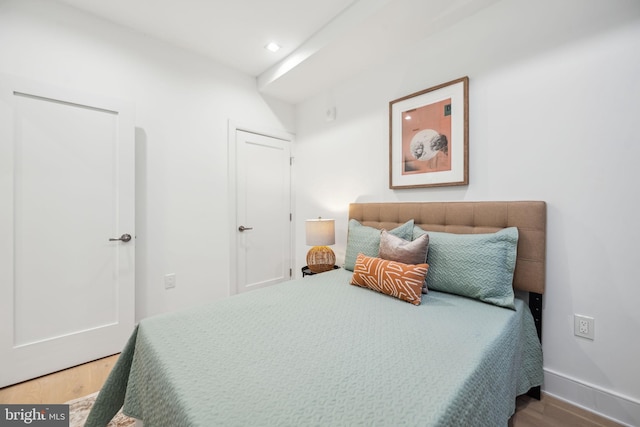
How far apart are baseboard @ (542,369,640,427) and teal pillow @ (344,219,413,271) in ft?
3.92

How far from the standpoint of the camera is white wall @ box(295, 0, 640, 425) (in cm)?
140

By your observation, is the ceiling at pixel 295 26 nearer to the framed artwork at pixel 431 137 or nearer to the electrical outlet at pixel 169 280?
the framed artwork at pixel 431 137

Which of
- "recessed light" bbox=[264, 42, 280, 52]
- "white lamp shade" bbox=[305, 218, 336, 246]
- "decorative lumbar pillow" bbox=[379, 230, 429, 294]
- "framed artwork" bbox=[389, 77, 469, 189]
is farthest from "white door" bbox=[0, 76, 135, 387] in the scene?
"framed artwork" bbox=[389, 77, 469, 189]

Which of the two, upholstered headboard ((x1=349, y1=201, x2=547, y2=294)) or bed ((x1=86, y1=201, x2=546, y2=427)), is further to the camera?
upholstered headboard ((x1=349, y1=201, x2=547, y2=294))

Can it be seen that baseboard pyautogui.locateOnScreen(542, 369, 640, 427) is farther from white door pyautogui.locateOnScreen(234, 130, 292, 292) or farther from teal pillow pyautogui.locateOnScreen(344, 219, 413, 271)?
white door pyautogui.locateOnScreen(234, 130, 292, 292)

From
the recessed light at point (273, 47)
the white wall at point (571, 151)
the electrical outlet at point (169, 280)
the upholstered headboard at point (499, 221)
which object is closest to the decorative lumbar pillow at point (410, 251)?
the upholstered headboard at point (499, 221)

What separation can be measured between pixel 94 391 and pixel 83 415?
0.27 metres

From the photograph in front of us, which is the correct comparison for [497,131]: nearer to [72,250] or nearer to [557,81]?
[557,81]

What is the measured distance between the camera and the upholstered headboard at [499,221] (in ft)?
5.22

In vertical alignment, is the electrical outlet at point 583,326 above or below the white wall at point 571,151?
below

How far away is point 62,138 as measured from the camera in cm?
191

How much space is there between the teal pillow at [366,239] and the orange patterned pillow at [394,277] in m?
0.25

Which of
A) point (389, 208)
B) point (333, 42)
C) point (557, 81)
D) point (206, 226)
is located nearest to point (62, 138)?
point (206, 226)

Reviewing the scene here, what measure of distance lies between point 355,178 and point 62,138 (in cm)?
237
